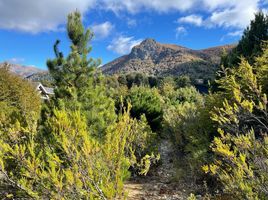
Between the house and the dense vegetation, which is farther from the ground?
the house

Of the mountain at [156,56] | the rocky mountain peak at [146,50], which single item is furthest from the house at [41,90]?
the rocky mountain peak at [146,50]

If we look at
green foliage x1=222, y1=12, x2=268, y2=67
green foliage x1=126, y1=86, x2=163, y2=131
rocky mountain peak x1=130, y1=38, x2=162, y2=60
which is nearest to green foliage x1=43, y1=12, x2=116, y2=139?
green foliage x1=126, y1=86, x2=163, y2=131

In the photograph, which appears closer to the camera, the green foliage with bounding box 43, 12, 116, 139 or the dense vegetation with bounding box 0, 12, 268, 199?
the dense vegetation with bounding box 0, 12, 268, 199

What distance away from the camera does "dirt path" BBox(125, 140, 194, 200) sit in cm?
732

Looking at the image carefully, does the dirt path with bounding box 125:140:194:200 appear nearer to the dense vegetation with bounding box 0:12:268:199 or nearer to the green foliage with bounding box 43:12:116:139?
the dense vegetation with bounding box 0:12:268:199

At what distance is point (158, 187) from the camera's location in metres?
8.24

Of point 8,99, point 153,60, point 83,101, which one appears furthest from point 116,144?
point 153,60

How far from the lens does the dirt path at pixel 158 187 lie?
24.0 feet

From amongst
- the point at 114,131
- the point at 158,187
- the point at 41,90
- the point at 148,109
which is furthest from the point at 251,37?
the point at 41,90

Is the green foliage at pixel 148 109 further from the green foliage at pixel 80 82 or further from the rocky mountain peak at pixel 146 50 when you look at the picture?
the rocky mountain peak at pixel 146 50

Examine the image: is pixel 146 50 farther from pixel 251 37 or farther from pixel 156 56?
pixel 251 37

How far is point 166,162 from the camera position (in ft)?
36.3

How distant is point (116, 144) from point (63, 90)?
16.7 ft

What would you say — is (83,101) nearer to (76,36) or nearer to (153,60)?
(76,36)
